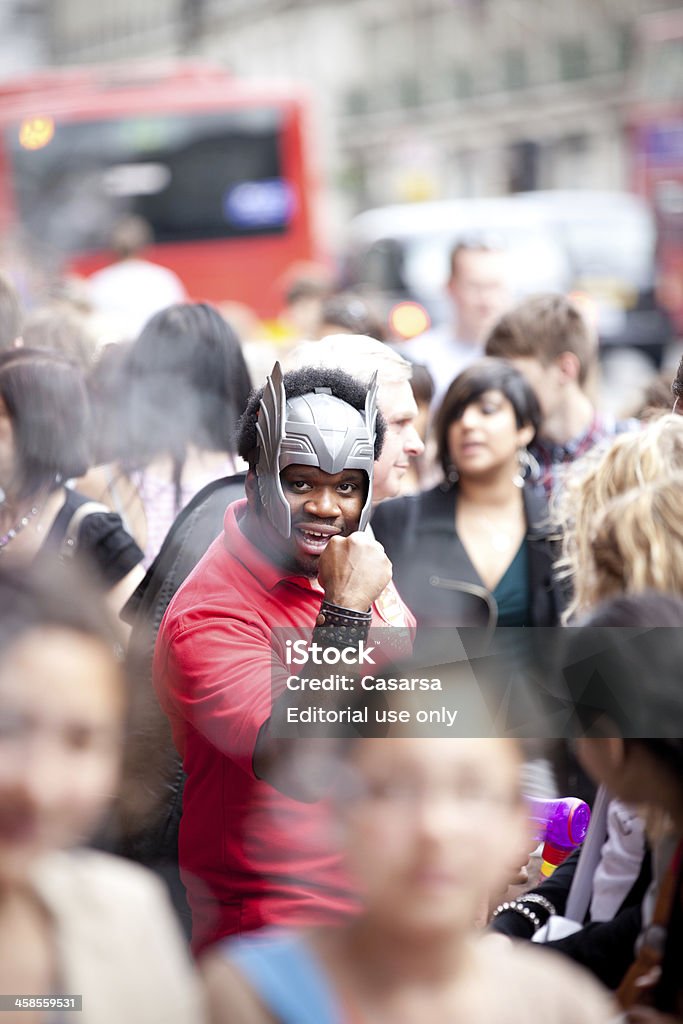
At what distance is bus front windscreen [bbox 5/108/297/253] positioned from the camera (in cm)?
1580

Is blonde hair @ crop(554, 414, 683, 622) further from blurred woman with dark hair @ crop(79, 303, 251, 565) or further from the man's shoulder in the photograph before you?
blurred woman with dark hair @ crop(79, 303, 251, 565)

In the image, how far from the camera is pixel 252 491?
2787 mm

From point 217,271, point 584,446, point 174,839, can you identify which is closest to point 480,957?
point 174,839

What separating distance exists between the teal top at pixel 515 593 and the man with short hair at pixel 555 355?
121 cm

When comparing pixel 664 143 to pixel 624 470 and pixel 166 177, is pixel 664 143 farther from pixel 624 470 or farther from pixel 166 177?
pixel 624 470

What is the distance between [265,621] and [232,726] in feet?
0.63

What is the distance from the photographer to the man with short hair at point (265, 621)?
238cm

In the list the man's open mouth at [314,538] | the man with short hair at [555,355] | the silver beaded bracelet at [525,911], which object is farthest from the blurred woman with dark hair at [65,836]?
the man with short hair at [555,355]

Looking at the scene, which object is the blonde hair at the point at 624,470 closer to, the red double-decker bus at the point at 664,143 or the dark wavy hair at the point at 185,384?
the dark wavy hair at the point at 185,384

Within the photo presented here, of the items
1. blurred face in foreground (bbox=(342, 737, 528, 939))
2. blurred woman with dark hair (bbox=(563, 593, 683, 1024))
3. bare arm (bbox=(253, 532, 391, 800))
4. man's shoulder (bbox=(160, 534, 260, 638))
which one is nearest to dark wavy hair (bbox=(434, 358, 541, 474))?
man's shoulder (bbox=(160, 534, 260, 638))

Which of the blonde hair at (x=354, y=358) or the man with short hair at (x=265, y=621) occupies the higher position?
the blonde hair at (x=354, y=358)

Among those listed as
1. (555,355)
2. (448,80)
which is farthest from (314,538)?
(448,80)

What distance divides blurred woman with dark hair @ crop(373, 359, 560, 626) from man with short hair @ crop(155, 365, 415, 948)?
592mm

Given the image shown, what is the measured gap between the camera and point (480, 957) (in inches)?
69.0
